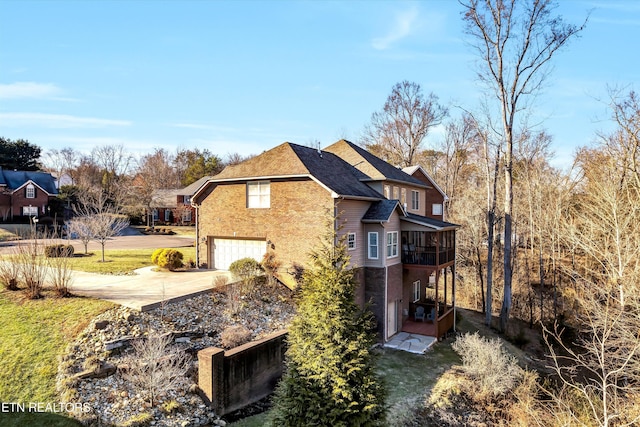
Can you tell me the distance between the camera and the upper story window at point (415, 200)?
25781 millimetres

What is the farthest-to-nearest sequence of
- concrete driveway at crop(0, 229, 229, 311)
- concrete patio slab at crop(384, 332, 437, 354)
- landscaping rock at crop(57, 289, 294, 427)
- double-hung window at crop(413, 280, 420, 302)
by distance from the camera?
double-hung window at crop(413, 280, 420, 302), concrete patio slab at crop(384, 332, 437, 354), concrete driveway at crop(0, 229, 229, 311), landscaping rock at crop(57, 289, 294, 427)

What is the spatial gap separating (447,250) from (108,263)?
19975mm

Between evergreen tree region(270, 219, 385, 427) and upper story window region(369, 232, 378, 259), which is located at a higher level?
upper story window region(369, 232, 378, 259)

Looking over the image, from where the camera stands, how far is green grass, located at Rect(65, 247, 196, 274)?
20.5m

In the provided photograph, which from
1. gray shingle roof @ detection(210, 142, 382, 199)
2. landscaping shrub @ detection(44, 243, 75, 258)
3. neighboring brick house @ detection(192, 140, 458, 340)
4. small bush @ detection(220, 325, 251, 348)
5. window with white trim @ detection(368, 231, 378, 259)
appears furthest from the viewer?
landscaping shrub @ detection(44, 243, 75, 258)

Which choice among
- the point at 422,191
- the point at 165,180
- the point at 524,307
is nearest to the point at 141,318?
the point at 422,191

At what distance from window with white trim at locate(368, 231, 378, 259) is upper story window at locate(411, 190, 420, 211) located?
8.08 m

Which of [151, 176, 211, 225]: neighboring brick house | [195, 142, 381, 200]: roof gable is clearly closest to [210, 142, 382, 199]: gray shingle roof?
[195, 142, 381, 200]: roof gable

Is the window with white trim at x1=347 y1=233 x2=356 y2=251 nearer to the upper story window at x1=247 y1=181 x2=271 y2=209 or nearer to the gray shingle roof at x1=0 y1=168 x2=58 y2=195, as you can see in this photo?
the upper story window at x1=247 y1=181 x2=271 y2=209

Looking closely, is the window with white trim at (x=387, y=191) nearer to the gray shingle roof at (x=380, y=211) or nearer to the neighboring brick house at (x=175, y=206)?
the gray shingle roof at (x=380, y=211)

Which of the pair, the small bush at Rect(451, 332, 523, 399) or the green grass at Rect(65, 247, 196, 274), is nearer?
the small bush at Rect(451, 332, 523, 399)

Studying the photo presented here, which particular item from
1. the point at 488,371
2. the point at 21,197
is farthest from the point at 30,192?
the point at 488,371

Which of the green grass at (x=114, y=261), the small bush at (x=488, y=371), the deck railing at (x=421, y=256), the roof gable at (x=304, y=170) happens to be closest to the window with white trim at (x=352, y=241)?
the roof gable at (x=304, y=170)

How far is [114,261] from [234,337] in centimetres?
1426
